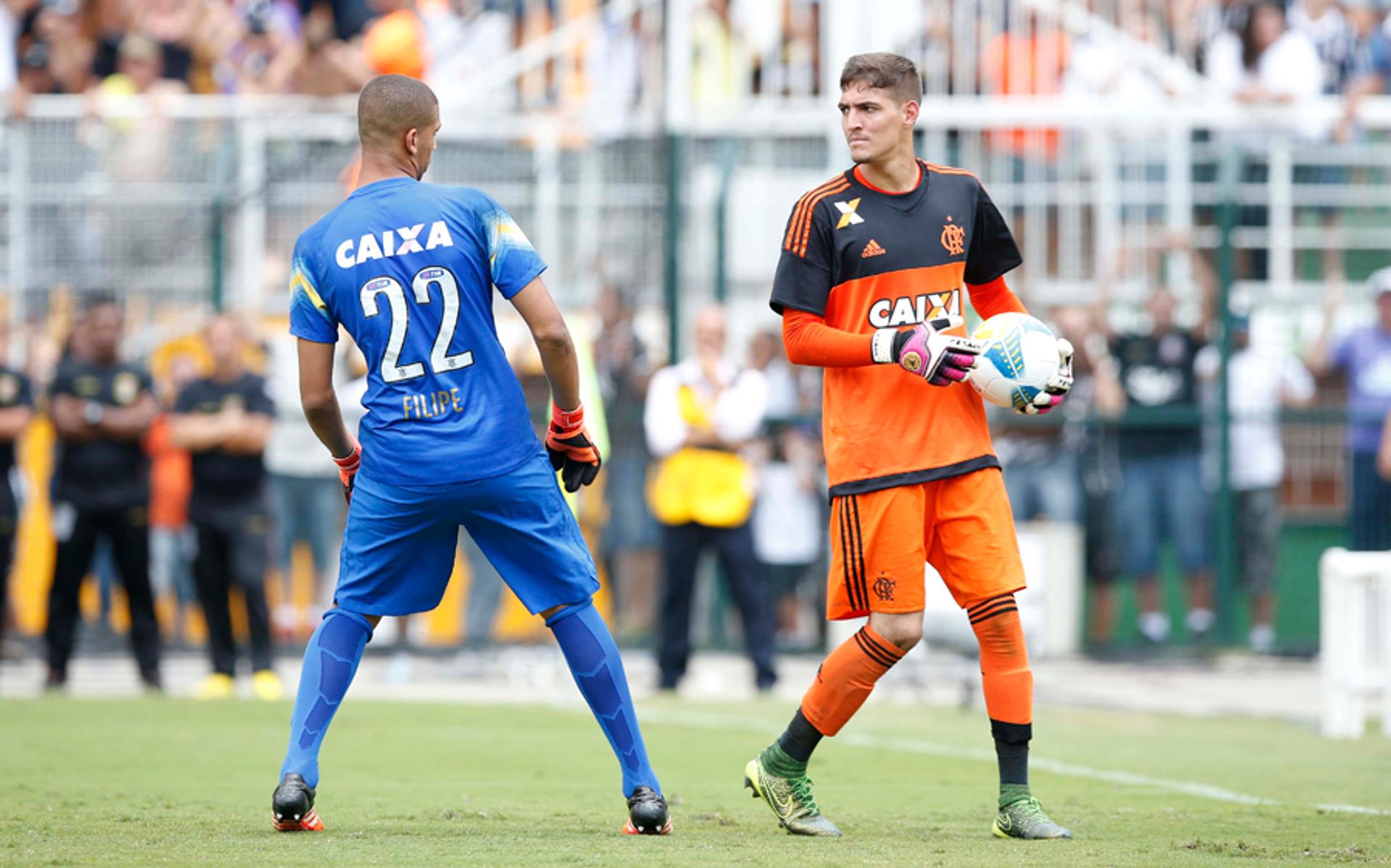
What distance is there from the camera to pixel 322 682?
233 inches

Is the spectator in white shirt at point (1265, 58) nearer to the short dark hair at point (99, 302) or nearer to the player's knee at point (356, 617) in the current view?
the short dark hair at point (99, 302)

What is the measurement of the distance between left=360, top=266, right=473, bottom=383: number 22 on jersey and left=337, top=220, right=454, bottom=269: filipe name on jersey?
0.07 m

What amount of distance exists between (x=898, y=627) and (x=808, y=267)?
1.18 m

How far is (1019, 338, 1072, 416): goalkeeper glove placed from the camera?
6055mm

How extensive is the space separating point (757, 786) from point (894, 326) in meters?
1.56

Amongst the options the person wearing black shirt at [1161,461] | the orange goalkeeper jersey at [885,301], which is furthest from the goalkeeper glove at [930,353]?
the person wearing black shirt at [1161,461]

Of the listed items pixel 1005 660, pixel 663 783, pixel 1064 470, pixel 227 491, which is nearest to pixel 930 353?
pixel 1005 660

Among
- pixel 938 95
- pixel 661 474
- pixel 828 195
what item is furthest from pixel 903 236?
pixel 938 95

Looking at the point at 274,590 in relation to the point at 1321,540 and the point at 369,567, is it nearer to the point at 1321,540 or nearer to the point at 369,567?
the point at 1321,540

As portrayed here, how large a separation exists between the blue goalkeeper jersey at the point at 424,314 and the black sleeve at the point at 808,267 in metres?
0.88

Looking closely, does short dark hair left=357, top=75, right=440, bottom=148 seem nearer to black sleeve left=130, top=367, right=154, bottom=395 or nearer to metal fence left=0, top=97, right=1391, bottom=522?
black sleeve left=130, top=367, right=154, bottom=395

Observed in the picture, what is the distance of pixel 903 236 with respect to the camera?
6.25 meters

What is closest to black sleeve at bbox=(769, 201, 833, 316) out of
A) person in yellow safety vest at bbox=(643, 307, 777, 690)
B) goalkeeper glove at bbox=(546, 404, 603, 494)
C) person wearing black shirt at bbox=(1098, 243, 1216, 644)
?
goalkeeper glove at bbox=(546, 404, 603, 494)

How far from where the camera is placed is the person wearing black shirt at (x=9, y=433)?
12.8 m
